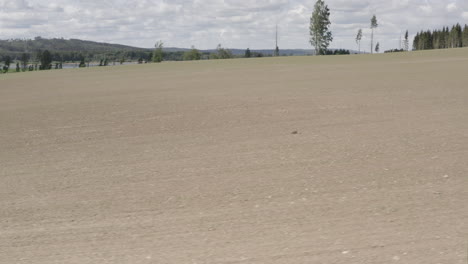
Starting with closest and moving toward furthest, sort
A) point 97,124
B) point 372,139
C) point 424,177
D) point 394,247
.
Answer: point 394,247 < point 424,177 < point 372,139 < point 97,124

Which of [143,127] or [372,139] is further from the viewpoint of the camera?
[143,127]

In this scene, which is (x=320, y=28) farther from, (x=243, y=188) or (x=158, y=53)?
(x=243, y=188)

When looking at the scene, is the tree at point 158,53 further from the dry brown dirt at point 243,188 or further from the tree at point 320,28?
the dry brown dirt at point 243,188

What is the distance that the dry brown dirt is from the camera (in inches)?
288

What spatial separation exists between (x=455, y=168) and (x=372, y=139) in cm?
353

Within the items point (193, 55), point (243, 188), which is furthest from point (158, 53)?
point (243, 188)

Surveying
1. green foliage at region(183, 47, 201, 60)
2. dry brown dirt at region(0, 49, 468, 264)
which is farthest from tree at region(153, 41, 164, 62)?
dry brown dirt at region(0, 49, 468, 264)

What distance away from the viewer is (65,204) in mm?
9883

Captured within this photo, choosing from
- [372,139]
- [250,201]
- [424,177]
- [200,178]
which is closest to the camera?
[250,201]

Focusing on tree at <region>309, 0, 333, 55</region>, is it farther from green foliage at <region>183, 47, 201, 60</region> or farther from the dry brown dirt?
the dry brown dirt

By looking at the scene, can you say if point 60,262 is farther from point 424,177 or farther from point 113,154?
point 113,154

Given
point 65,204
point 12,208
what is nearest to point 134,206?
point 65,204

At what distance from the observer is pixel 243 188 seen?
10172 mm

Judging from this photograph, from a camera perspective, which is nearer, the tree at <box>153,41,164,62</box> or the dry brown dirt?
the dry brown dirt
